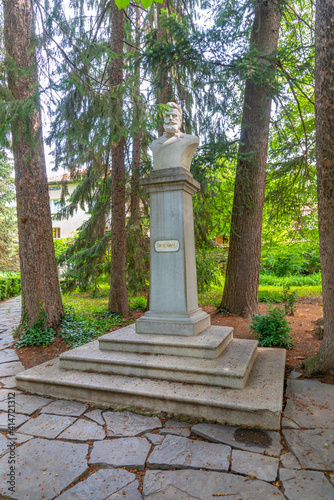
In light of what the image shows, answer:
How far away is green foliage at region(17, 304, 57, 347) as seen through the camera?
17.6ft

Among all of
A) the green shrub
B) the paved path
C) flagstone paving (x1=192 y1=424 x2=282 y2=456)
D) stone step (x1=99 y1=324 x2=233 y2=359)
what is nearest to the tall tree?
the green shrub

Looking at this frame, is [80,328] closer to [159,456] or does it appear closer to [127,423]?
[127,423]

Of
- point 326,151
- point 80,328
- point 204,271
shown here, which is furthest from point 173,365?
point 204,271

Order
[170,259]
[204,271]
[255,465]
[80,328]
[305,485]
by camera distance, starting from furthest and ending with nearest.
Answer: [204,271] → [80,328] → [170,259] → [255,465] → [305,485]

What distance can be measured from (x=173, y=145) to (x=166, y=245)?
140 cm

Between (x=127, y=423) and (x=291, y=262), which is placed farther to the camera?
(x=291, y=262)

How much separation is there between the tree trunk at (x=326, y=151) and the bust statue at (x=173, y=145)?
5.36 feet

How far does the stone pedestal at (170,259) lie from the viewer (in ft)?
13.7

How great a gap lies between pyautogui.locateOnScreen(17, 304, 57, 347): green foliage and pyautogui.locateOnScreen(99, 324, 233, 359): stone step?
1743 millimetres

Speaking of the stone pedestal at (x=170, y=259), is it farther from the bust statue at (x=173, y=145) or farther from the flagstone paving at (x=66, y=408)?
the flagstone paving at (x=66, y=408)

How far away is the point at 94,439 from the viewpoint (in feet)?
8.89

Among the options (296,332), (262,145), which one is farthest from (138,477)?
(262,145)

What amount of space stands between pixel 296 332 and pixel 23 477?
5.05 metres

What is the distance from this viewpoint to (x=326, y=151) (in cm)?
348
